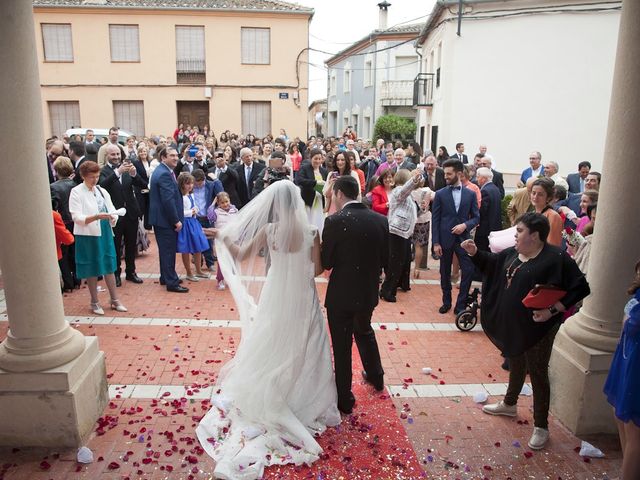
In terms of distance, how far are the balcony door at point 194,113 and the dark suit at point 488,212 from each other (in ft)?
64.8

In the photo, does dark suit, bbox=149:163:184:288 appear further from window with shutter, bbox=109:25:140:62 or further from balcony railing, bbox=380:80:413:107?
balcony railing, bbox=380:80:413:107

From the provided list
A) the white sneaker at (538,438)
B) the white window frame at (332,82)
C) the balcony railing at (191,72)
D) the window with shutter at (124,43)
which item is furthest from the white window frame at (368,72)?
the white sneaker at (538,438)

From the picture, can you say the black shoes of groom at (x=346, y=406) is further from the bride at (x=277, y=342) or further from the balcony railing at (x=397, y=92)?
the balcony railing at (x=397, y=92)

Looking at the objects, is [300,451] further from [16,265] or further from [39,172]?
[39,172]

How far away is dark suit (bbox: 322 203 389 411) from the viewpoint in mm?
4207

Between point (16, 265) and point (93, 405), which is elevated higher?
point (16, 265)

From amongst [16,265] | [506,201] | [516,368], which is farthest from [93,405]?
[506,201]

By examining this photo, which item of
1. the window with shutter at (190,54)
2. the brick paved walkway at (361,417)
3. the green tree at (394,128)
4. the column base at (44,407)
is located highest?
the window with shutter at (190,54)

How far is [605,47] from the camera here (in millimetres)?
16672

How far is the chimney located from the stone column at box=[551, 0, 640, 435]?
33512 millimetres

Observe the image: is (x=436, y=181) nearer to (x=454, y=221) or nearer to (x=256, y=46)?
(x=454, y=221)

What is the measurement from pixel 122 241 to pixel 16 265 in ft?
17.0

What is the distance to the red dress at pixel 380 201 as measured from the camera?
8141 mm

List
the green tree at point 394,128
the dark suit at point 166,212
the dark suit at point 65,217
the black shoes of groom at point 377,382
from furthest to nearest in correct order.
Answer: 1. the green tree at point 394,128
2. the dark suit at point 166,212
3. the dark suit at point 65,217
4. the black shoes of groom at point 377,382
